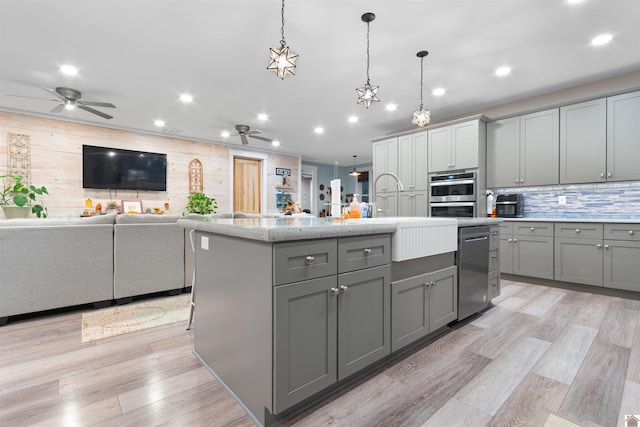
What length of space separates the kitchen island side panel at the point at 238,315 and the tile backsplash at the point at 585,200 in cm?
463

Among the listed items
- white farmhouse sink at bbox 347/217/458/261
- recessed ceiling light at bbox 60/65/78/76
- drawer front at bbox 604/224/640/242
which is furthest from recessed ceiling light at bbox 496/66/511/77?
recessed ceiling light at bbox 60/65/78/76

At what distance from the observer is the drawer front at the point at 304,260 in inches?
48.3

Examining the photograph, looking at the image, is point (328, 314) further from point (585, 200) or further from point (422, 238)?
point (585, 200)

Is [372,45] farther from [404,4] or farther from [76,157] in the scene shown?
[76,157]

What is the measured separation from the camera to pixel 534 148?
163 inches

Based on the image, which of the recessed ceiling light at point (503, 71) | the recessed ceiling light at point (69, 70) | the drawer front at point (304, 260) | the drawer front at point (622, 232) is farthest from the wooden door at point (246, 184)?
the drawer front at point (622, 232)

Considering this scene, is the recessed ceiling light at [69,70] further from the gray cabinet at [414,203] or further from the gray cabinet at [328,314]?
the gray cabinet at [414,203]

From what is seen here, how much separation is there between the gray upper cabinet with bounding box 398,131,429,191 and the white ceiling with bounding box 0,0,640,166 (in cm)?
58

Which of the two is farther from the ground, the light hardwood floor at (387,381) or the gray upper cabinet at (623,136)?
the gray upper cabinet at (623,136)

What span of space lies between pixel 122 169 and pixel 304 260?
20.6ft

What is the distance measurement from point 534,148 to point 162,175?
707cm

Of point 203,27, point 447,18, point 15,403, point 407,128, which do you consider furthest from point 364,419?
point 407,128

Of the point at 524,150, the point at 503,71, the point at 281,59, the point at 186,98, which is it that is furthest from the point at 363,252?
the point at 186,98

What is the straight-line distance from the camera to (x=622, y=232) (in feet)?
10.9
